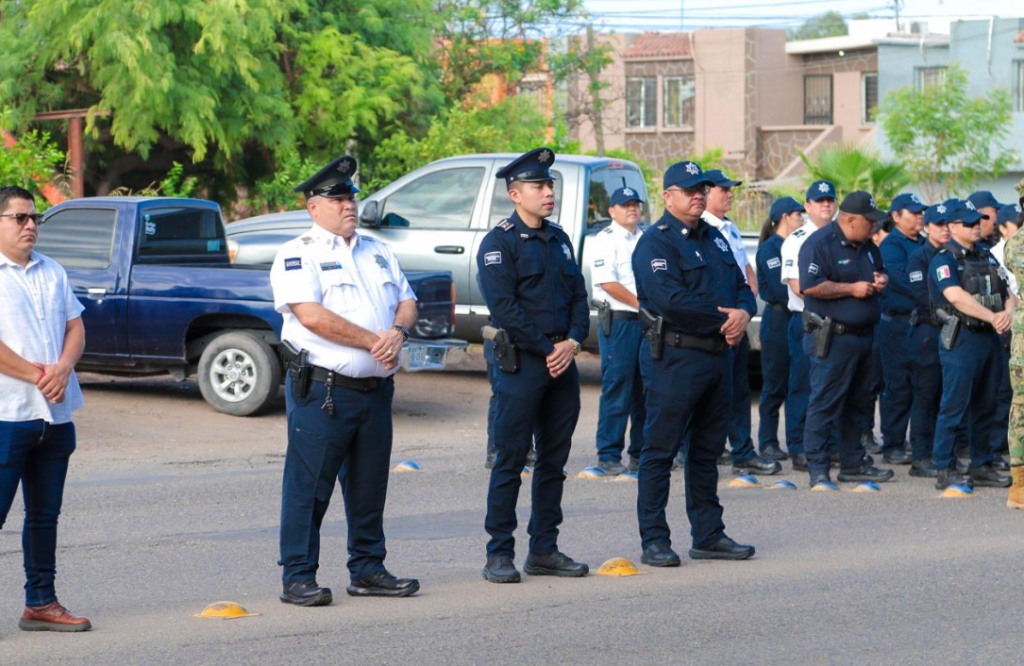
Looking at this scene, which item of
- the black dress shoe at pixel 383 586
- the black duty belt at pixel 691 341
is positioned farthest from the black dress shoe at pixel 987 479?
the black dress shoe at pixel 383 586

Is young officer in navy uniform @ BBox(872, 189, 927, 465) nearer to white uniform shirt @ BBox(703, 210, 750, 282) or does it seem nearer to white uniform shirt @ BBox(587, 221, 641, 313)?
white uniform shirt @ BBox(703, 210, 750, 282)

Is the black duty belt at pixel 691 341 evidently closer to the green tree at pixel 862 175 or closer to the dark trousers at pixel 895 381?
the dark trousers at pixel 895 381

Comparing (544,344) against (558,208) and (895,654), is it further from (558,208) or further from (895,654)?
(558,208)

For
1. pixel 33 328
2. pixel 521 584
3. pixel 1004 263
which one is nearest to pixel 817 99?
pixel 1004 263

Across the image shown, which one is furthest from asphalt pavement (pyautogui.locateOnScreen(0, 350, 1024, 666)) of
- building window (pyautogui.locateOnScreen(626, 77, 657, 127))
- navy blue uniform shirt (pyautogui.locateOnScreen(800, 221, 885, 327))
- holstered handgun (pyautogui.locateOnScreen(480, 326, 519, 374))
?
building window (pyautogui.locateOnScreen(626, 77, 657, 127))

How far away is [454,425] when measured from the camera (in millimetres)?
14102

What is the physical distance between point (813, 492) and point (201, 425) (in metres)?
5.66

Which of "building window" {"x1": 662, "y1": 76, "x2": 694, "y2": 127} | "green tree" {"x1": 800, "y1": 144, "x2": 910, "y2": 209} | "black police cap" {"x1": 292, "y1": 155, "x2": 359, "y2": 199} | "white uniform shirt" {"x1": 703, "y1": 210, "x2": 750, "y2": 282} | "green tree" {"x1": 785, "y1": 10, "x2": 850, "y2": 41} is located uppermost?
"green tree" {"x1": 785, "y1": 10, "x2": 850, "y2": 41}

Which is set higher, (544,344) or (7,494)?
(544,344)

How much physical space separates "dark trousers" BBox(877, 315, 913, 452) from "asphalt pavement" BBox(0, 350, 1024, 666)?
559 millimetres

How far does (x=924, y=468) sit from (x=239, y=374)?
6.00 metres

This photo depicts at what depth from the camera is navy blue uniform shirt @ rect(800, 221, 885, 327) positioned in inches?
402

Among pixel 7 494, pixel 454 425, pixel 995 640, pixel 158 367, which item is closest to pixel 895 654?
pixel 995 640

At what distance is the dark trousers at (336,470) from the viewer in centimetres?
693
